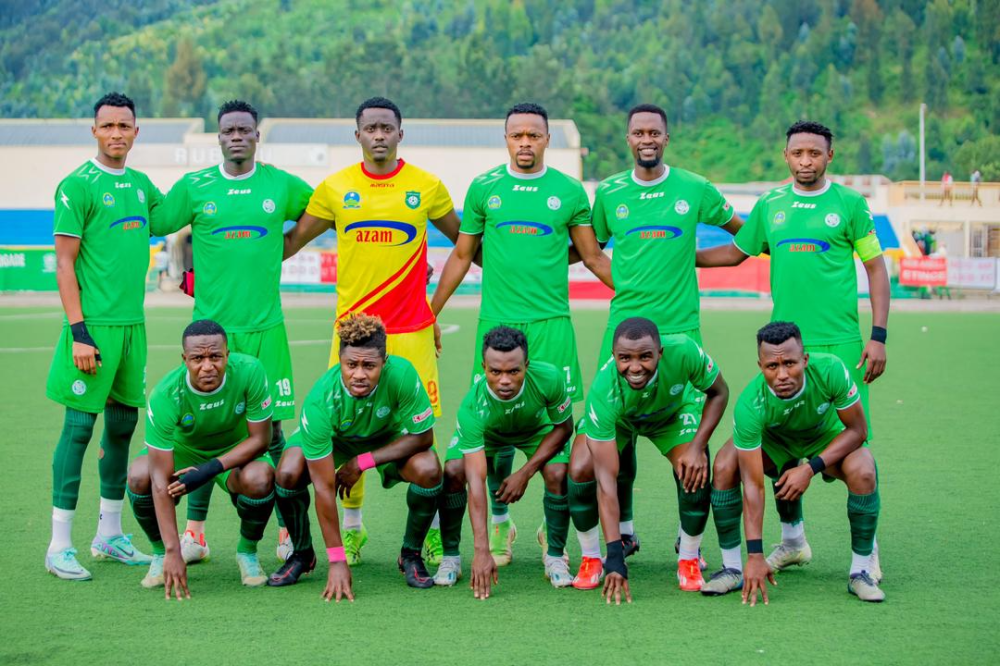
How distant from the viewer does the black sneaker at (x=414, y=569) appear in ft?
19.9

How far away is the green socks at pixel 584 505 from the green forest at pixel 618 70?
210 feet

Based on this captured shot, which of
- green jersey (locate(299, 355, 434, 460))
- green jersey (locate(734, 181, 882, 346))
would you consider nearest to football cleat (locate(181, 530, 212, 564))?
green jersey (locate(299, 355, 434, 460))

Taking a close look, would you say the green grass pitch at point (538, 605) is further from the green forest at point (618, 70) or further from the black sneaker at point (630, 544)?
the green forest at point (618, 70)

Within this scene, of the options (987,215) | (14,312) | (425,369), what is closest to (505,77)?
(987,215)

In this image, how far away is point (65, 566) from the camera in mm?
6203

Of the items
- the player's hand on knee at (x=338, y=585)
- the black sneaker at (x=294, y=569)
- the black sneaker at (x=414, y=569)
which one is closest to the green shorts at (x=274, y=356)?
the black sneaker at (x=294, y=569)

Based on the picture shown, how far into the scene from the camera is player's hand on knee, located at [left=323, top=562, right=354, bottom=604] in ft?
19.1

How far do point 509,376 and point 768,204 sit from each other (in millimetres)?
1792

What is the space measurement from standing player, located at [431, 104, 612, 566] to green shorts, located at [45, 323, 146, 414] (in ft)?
6.07

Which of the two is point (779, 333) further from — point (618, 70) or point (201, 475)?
point (618, 70)

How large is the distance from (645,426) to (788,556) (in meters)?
1.01

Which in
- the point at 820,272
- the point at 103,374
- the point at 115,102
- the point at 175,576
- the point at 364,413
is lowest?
the point at 175,576

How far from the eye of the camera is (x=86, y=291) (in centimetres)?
658

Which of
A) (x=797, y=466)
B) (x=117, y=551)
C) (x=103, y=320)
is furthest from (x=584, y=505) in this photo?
(x=103, y=320)
